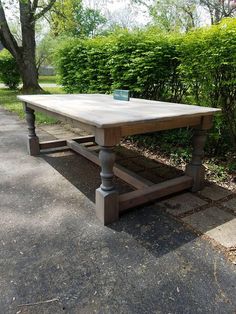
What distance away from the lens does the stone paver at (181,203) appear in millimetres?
2287

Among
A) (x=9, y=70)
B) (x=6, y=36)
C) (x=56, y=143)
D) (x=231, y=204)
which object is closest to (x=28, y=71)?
(x=6, y=36)

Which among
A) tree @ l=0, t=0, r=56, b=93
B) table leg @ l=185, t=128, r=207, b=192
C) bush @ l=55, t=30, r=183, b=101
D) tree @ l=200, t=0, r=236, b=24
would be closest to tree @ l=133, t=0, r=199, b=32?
tree @ l=200, t=0, r=236, b=24

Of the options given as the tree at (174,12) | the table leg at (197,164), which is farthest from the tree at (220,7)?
the table leg at (197,164)

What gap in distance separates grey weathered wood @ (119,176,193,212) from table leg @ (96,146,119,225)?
94 mm

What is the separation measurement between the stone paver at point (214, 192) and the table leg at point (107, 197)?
0.99 metres

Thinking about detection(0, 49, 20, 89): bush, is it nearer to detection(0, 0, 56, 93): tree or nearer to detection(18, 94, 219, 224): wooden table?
detection(0, 0, 56, 93): tree

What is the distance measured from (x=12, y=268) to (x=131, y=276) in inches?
29.0

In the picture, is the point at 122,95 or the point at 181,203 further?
the point at 122,95

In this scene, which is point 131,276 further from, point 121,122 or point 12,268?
point 121,122

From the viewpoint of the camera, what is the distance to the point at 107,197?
2041mm

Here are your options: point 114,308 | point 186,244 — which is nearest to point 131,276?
point 114,308

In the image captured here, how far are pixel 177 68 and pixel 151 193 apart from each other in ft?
6.02

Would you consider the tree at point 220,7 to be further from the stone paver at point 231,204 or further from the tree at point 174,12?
the stone paver at point 231,204

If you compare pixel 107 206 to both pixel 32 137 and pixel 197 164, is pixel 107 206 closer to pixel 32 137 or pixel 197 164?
pixel 197 164
